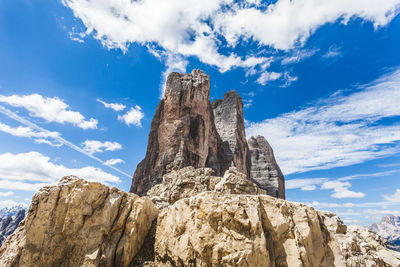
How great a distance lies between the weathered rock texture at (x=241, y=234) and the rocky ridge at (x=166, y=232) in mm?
27

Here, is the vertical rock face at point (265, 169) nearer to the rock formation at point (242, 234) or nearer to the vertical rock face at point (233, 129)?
the vertical rock face at point (233, 129)

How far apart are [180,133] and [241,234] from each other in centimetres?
3924

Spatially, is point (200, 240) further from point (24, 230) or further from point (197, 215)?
point (24, 230)

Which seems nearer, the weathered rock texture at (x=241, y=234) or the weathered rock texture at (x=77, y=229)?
the weathered rock texture at (x=241, y=234)

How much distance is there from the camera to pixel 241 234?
6336mm

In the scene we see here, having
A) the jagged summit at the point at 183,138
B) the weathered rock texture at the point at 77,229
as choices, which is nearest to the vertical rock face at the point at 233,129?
the jagged summit at the point at 183,138

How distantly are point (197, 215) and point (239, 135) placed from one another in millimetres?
62374

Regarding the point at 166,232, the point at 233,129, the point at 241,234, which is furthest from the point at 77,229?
the point at 233,129

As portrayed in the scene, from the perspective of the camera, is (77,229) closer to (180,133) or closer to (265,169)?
(180,133)

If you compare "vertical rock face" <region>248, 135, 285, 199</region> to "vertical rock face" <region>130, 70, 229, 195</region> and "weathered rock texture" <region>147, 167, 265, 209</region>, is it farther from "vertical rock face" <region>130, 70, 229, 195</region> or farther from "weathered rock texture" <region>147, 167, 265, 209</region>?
"weathered rock texture" <region>147, 167, 265, 209</region>

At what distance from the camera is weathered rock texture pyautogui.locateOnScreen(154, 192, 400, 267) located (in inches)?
244

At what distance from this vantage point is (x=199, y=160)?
45.1 metres

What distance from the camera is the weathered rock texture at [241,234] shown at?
619 centimetres

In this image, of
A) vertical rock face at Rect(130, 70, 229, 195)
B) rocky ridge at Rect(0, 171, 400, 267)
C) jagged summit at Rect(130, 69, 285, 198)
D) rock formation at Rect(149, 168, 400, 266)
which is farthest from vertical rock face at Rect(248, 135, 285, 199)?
rocky ridge at Rect(0, 171, 400, 267)
